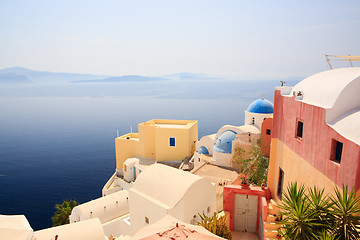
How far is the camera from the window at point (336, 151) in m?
6.56

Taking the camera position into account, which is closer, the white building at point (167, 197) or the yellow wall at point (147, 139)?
the white building at point (167, 197)

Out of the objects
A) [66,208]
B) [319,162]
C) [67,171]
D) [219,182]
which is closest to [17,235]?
[319,162]

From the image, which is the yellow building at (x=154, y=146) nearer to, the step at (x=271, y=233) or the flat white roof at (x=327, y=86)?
the step at (x=271, y=233)

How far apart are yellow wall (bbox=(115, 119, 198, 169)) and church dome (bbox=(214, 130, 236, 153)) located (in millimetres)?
8276

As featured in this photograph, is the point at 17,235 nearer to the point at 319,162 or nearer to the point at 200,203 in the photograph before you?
the point at 200,203

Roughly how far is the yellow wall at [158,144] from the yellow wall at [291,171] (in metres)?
19.2

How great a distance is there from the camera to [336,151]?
668cm

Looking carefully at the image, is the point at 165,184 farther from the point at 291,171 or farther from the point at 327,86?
the point at 327,86

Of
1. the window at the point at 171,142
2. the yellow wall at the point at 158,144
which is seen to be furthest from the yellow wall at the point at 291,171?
the window at the point at 171,142

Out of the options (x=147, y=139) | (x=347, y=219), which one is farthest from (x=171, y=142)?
(x=347, y=219)

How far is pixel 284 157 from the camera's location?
9992 mm

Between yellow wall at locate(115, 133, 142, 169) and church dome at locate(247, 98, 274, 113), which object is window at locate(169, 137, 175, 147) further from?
church dome at locate(247, 98, 274, 113)

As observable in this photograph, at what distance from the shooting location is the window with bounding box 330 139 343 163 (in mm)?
6565

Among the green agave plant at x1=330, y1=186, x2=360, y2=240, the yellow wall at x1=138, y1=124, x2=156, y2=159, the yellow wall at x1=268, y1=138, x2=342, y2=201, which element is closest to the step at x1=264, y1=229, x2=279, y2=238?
the yellow wall at x1=268, y1=138, x2=342, y2=201
